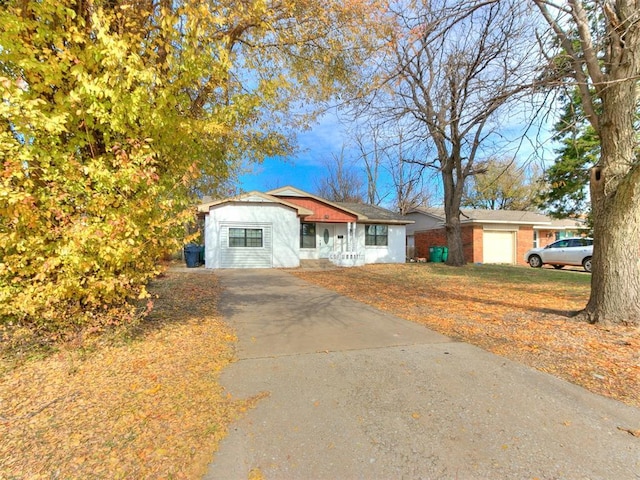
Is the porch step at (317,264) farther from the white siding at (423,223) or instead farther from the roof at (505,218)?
the roof at (505,218)

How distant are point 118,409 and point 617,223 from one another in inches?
279

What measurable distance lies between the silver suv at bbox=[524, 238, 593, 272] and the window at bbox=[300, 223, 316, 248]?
500 inches

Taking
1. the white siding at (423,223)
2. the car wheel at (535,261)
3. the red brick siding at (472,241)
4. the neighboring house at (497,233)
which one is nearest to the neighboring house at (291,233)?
the white siding at (423,223)

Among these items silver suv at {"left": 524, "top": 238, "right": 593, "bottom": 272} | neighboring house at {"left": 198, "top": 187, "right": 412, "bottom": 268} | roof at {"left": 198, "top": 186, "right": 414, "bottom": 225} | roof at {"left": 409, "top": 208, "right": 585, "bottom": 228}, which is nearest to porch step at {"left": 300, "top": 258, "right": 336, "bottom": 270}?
neighboring house at {"left": 198, "top": 187, "right": 412, "bottom": 268}

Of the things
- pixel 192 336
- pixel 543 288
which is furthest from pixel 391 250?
pixel 192 336

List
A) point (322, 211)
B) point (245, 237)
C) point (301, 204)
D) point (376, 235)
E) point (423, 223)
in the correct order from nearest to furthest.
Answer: point (245, 237), point (301, 204), point (322, 211), point (376, 235), point (423, 223)

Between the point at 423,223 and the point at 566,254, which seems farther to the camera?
the point at 423,223

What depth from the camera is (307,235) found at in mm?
20359

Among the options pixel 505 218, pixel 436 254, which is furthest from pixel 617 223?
pixel 505 218

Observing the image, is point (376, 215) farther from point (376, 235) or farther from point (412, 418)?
point (412, 418)

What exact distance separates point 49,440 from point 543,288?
11810 mm

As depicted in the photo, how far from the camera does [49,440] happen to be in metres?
2.59

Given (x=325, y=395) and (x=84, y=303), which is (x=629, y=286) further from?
(x=84, y=303)

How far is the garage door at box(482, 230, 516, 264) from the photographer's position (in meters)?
23.5
